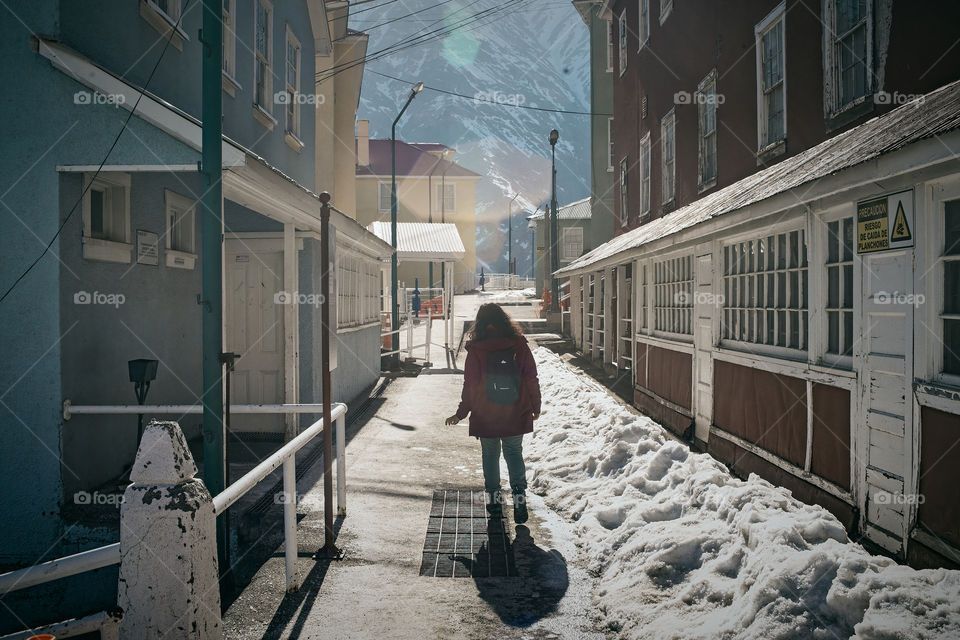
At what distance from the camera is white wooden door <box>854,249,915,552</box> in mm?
4258

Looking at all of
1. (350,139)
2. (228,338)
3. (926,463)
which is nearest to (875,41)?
(926,463)

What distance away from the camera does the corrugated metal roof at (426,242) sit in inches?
764

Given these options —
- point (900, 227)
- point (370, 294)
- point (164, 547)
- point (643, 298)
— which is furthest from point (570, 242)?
point (164, 547)

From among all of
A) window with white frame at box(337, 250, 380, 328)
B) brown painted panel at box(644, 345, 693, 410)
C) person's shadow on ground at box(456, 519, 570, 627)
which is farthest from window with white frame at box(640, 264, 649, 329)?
person's shadow on ground at box(456, 519, 570, 627)

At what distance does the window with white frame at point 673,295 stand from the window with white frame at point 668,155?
3027 mm

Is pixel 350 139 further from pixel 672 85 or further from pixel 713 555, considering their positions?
pixel 713 555

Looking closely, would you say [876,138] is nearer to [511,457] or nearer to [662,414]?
[511,457]

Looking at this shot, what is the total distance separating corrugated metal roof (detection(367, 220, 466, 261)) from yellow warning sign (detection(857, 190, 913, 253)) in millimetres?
14121

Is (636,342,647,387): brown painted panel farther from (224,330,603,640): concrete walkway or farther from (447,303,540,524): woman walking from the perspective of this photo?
(447,303,540,524): woman walking

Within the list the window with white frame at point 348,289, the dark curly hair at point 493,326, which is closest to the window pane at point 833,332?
the dark curly hair at point 493,326

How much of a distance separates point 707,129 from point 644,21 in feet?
17.8

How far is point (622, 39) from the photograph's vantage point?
701 inches

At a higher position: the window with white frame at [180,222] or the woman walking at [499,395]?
the window with white frame at [180,222]

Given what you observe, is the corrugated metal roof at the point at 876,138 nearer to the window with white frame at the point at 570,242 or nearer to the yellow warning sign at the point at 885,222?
the yellow warning sign at the point at 885,222
